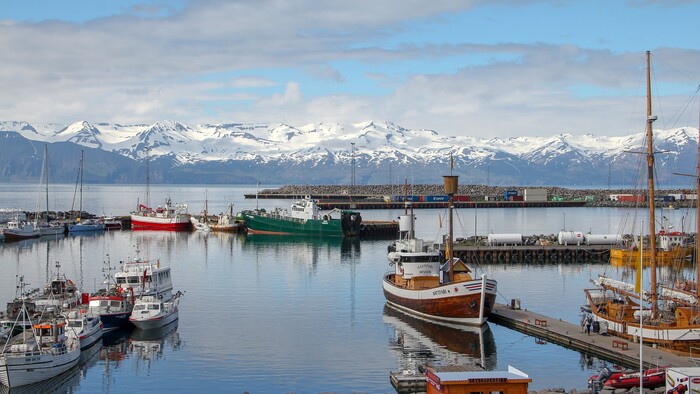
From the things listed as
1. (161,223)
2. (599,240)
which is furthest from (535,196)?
(599,240)

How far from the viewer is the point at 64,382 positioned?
34656 mm

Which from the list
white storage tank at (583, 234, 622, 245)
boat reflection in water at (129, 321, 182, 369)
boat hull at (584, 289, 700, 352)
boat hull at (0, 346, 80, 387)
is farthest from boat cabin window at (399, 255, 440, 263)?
white storage tank at (583, 234, 622, 245)

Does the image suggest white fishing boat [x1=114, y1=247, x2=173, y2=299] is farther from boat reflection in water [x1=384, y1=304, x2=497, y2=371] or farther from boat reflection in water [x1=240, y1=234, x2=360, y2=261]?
boat reflection in water [x1=240, y1=234, x2=360, y2=261]

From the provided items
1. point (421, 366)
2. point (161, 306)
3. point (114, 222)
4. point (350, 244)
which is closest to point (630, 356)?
point (421, 366)

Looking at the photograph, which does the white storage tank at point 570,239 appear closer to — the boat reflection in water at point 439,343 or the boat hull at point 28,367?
the boat reflection in water at point 439,343

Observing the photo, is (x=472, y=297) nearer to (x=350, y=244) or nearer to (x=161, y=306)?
(x=161, y=306)

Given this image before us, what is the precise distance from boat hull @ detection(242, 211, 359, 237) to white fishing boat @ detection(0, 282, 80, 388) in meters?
65.1

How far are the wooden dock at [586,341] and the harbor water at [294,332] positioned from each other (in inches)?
21.5

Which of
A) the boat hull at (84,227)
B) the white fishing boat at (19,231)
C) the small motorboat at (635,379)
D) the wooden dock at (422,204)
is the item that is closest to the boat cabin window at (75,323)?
the small motorboat at (635,379)

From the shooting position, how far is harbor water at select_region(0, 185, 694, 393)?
35.2 meters

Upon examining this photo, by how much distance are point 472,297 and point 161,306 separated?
49.6ft

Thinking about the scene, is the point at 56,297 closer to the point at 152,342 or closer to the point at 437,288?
the point at 152,342

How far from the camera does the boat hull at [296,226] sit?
102000 millimetres

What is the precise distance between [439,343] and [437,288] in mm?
4679
